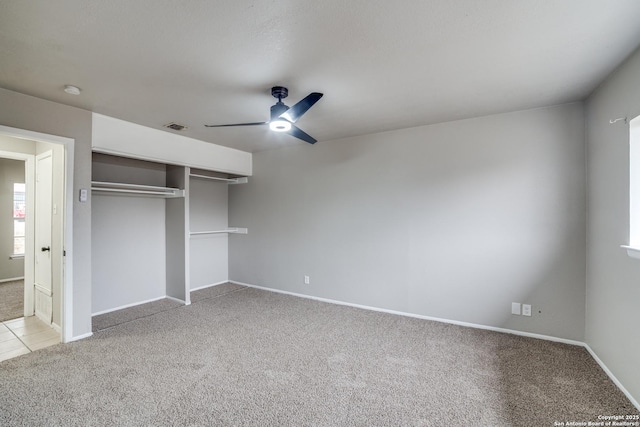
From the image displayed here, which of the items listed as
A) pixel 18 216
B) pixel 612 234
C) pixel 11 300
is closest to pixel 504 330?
pixel 612 234

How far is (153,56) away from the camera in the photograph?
2070 millimetres

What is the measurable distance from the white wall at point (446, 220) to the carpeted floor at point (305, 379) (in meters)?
0.49

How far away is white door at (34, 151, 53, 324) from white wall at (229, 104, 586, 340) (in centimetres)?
282

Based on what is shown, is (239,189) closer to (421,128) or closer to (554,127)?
(421,128)

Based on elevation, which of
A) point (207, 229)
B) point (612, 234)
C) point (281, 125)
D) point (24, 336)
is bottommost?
point (24, 336)

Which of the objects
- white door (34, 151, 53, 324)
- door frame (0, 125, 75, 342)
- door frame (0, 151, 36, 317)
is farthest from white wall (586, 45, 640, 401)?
door frame (0, 151, 36, 317)

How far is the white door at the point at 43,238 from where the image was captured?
3.48m

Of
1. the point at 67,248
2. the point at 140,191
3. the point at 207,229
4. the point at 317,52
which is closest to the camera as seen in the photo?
the point at 317,52

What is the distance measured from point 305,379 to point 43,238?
3684 mm

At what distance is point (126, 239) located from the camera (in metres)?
4.24

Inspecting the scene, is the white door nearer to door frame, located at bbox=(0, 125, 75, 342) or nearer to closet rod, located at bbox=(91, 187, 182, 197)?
closet rod, located at bbox=(91, 187, 182, 197)

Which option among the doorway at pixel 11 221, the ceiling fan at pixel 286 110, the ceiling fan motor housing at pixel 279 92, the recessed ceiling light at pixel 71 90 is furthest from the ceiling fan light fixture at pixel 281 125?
the doorway at pixel 11 221

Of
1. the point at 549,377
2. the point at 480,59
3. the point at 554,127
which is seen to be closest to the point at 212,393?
the point at 549,377

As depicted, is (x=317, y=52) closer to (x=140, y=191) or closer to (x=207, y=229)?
(x=140, y=191)
